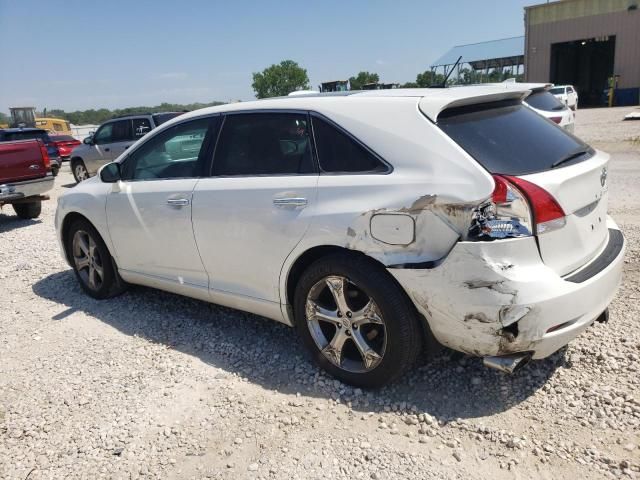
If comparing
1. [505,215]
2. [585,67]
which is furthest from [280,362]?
[585,67]

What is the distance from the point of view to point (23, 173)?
28.6 ft

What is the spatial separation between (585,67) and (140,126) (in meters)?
42.6

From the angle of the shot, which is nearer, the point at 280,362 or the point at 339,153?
the point at 339,153

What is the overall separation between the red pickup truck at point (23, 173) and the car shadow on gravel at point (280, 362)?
4402mm

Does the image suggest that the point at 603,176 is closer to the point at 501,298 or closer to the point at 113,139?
the point at 501,298

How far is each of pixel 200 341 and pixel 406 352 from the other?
1.77m

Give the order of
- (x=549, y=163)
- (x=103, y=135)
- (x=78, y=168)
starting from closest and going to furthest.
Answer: (x=549, y=163) < (x=103, y=135) < (x=78, y=168)

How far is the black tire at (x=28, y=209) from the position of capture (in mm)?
9520

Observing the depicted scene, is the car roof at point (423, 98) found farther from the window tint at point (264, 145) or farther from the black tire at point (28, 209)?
the black tire at point (28, 209)

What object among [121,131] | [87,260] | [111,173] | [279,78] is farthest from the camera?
[279,78]

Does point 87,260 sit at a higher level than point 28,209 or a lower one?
higher

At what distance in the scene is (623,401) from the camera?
9.39ft

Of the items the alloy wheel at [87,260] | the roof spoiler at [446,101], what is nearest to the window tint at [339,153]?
the roof spoiler at [446,101]

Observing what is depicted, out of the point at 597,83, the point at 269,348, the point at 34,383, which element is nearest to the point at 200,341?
the point at 269,348
